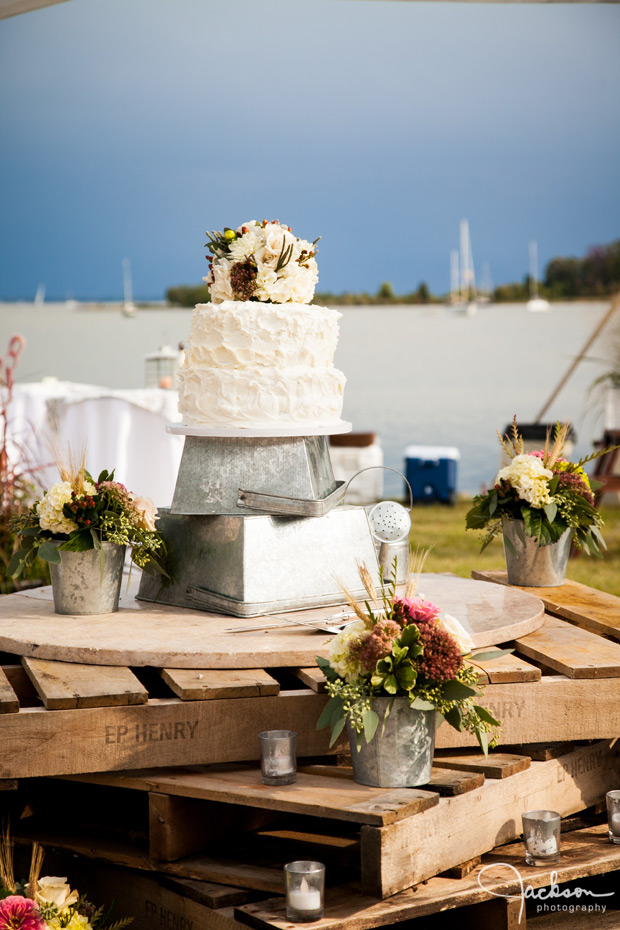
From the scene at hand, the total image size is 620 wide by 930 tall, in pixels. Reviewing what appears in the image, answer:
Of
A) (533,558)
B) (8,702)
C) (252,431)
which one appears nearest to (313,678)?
(8,702)

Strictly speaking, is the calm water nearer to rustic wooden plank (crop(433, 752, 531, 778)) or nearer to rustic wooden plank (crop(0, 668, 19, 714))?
rustic wooden plank (crop(433, 752, 531, 778))

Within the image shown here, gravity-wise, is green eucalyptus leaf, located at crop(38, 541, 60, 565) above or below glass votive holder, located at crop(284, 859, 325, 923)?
above

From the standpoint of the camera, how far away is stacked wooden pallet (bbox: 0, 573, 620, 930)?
8.00ft

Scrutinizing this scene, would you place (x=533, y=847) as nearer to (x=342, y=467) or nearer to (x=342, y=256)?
(x=342, y=467)

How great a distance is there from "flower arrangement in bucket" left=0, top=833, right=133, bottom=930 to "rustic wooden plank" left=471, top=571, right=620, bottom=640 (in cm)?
189

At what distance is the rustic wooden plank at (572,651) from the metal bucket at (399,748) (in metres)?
0.67

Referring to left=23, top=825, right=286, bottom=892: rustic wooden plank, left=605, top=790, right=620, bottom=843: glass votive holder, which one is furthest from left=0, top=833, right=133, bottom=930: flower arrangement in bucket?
left=605, top=790, right=620, bottom=843: glass votive holder

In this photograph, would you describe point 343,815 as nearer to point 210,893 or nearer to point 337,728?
point 337,728

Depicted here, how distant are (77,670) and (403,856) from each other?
107 centimetres

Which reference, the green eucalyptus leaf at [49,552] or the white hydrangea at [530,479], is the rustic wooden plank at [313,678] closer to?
the green eucalyptus leaf at [49,552]

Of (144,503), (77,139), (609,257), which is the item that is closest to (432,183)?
(609,257)

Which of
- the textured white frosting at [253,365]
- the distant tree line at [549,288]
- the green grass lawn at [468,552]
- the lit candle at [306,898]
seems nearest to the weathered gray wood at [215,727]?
the lit candle at [306,898]

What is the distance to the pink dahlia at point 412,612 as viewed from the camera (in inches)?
99.9

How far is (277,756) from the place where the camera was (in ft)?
8.54
